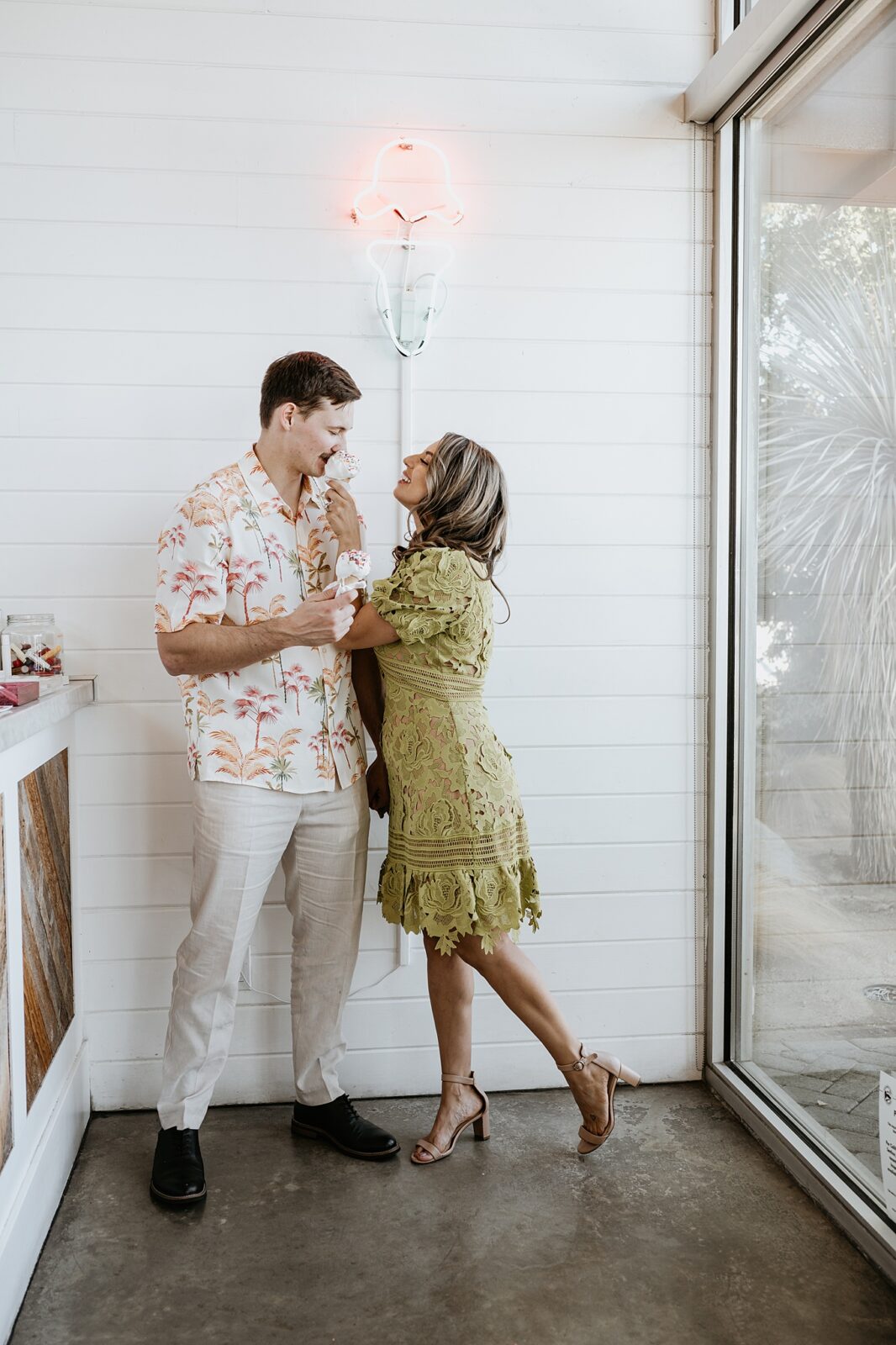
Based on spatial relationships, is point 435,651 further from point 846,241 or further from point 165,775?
point 846,241

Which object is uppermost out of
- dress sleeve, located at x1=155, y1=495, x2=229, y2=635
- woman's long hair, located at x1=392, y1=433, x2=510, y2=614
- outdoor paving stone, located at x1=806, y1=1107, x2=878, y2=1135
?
woman's long hair, located at x1=392, y1=433, x2=510, y2=614

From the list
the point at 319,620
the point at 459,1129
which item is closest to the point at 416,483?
the point at 319,620

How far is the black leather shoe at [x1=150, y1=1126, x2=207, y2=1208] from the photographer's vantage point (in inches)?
95.7

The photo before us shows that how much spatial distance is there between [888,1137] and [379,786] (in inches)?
54.6

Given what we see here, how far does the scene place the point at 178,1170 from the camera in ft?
8.09

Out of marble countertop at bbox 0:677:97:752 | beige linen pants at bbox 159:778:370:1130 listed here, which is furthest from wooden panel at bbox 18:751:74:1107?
beige linen pants at bbox 159:778:370:1130

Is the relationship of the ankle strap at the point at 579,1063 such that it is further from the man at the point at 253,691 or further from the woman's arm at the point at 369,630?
the woman's arm at the point at 369,630

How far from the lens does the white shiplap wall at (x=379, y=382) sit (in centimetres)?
278

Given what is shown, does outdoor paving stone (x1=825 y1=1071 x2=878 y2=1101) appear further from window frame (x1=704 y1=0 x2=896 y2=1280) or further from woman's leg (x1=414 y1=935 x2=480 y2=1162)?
woman's leg (x1=414 y1=935 x2=480 y2=1162)

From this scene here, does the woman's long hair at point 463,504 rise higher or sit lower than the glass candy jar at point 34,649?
higher

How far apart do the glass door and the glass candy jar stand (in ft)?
5.92

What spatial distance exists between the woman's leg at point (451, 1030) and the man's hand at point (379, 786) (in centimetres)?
35

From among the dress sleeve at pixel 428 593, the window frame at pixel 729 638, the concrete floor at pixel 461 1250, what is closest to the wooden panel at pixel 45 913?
the concrete floor at pixel 461 1250

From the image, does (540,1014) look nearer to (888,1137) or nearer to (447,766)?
(447,766)
